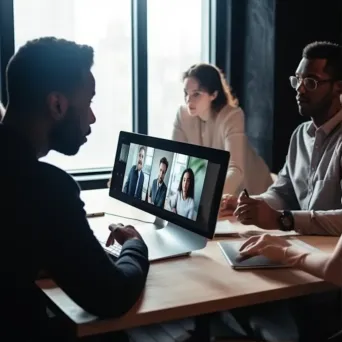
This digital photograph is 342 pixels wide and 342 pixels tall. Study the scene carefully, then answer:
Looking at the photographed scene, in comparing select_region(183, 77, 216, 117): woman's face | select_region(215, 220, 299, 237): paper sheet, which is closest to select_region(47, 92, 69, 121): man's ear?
select_region(215, 220, 299, 237): paper sheet

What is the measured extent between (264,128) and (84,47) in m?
2.54

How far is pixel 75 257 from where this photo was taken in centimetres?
125

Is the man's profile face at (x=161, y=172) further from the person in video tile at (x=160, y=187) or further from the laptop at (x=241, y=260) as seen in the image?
the laptop at (x=241, y=260)

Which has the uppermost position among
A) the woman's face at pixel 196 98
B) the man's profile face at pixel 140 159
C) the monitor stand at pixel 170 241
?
the woman's face at pixel 196 98

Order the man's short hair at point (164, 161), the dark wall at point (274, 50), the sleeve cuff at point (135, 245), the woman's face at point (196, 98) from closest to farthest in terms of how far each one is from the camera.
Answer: the sleeve cuff at point (135, 245) < the man's short hair at point (164, 161) < the woman's face at point (196, 98) < the dark wall at point (274, 50)

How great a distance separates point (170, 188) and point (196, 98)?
1409mm

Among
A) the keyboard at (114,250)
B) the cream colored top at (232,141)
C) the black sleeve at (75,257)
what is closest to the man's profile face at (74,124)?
the black sleeve at (75,257)

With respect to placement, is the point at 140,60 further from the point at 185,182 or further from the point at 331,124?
the point at 185,182

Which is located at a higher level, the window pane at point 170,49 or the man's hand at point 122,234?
the window pane at point 170,49

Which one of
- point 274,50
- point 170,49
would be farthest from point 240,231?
point 170,49

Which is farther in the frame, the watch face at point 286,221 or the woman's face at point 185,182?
the watch face at point 286,221

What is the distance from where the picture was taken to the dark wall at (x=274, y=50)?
3.66 meters

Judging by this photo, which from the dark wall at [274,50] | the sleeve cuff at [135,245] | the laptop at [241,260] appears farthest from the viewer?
the dark wall at [274,50]

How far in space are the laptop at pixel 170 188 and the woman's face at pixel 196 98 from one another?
43.1 inches
